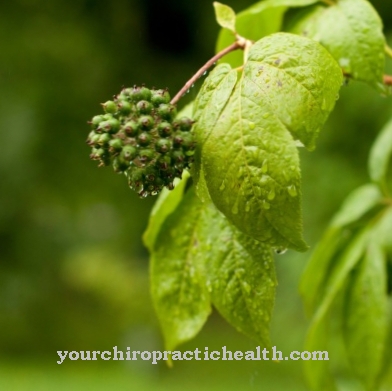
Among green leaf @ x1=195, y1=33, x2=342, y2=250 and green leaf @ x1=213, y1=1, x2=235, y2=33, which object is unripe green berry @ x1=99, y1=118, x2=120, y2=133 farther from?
green leaf @ x1=213, y1=1, x2=235, y2=33

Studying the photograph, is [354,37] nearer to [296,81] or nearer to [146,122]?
[296,81]

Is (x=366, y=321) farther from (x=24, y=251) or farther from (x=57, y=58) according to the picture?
(x=24, y=251)

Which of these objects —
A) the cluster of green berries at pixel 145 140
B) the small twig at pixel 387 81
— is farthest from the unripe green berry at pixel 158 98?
the small twig at pixel 387 81

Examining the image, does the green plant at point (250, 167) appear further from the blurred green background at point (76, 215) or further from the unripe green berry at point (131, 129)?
the blurred green background at point (76, 215)

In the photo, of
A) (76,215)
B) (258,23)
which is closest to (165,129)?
(258,23)

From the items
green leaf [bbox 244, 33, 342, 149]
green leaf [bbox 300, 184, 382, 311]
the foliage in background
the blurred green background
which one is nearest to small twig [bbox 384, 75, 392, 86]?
the foliage in background

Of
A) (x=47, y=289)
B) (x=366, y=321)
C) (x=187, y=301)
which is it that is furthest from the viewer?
(x=47, y=289)

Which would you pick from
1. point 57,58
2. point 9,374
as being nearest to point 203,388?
point 9,374
